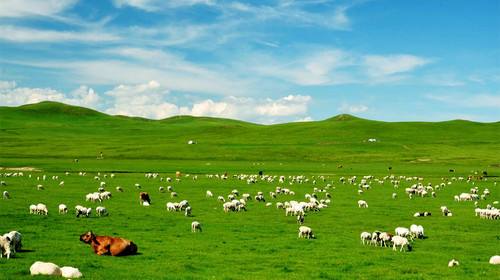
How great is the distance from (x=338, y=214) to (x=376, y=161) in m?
85.9

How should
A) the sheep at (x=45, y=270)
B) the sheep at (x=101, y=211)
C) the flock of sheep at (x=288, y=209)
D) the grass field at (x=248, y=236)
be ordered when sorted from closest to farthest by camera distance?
the sheep at (x=45, y=270) < the grass field at (x=248, y=236) < the flock of sheep at (x=288, y=209) < the sheep at (x=101, y=211)

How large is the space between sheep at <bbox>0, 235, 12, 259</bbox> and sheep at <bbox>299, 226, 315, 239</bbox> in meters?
14.2

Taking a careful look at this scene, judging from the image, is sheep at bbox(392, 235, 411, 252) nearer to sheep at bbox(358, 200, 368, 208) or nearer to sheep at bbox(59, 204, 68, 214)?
sheep at bbox(358, 200, 368, 208)

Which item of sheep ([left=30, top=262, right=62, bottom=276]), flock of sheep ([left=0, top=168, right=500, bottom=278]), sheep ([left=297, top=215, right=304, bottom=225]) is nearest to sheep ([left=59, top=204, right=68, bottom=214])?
flock of sheep ([left=0, top=168, right=500, bottom=278])

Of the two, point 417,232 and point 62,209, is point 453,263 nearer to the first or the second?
point 417,232

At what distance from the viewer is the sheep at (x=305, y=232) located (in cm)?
2709

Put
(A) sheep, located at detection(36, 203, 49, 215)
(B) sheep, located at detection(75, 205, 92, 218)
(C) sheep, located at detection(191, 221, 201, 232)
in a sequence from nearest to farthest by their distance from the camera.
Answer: (C) sheep, located at detection(191, 221, 201, 232) → (B) sheep, located at detection(75, 205, 92, 218) → (A) sheep, located at detection(36, 203, 49, 215)

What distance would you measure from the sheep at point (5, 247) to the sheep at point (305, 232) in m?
14.2

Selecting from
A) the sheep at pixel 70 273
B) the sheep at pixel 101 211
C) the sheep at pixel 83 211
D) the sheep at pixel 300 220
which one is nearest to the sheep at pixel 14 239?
the sheep at pixel 70 273

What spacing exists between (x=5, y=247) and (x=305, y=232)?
48.0 ft

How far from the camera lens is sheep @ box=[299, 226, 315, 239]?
27.1 m

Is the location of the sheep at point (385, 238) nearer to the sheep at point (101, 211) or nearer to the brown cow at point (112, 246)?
the brown cow at point (112, 246)

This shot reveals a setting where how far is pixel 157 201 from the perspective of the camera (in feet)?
144

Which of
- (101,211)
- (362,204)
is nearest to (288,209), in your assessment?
(362,204)
